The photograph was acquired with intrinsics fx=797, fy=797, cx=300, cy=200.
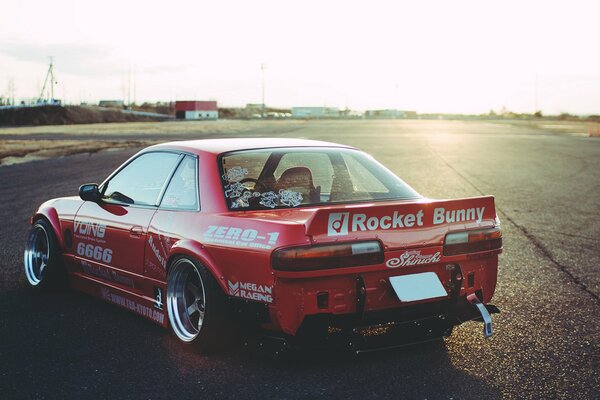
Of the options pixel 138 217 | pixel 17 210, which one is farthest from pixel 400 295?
pixel 17 210

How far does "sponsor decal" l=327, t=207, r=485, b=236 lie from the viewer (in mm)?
4039

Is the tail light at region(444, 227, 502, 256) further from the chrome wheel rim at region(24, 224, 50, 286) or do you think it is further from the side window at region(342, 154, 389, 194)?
the chrome wheel rim at region(24, 224, 50, 286)

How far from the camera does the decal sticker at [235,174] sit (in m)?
4.83

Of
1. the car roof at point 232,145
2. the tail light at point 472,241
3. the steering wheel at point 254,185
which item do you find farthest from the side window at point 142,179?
the tail light at point 472,241

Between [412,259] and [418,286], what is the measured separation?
0.48 ft

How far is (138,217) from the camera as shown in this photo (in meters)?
5.21

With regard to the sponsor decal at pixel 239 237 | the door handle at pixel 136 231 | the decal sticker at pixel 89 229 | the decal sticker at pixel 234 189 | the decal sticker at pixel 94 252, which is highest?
the decal sticker at pixel 234 189

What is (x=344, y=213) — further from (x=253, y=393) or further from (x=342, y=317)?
(x=253, y=393)

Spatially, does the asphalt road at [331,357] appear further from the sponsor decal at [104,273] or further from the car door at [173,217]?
the car door at [173,217]

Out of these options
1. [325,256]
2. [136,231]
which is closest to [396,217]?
[325,256]

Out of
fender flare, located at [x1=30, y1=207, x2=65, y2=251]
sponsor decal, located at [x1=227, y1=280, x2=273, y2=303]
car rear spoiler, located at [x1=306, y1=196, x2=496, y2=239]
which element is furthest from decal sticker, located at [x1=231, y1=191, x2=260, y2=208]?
fender flare, located at [x1=30, y1=207, x2=65, y2=251]

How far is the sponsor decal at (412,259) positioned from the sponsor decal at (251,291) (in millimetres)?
637

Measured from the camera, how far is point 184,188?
16.3 feet

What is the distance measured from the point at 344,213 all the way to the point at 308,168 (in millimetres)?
1072
